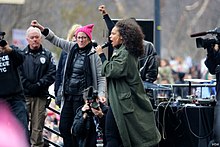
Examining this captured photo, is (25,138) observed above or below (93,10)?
below

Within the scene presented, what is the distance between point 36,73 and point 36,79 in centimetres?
10

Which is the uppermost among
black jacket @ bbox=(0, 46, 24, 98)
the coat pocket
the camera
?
the camera

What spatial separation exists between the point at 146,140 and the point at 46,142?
10.7ft

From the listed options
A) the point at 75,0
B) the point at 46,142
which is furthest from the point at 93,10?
the point at 46,142

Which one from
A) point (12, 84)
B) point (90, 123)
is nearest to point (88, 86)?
point (90, 123)

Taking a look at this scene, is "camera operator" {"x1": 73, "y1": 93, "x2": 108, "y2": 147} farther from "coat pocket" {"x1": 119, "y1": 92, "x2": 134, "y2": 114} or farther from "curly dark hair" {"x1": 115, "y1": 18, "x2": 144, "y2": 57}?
"curly dark hair" {"x1": 115, "y1": 18, "x2": 144, "y2": 57}

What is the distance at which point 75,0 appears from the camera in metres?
30.2

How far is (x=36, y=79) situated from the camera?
13.4 m

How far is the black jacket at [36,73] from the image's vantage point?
13.3 meters

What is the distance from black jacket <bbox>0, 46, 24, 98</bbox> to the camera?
12.4m

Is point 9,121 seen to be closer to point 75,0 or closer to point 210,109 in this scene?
point 210,109

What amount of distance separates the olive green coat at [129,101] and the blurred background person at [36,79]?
236 cm

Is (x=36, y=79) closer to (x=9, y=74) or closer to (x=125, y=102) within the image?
(x=9, y=74)

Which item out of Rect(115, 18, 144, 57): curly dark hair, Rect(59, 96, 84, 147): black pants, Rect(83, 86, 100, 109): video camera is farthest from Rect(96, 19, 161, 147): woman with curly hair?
Rect(59, 96, 84, 147): black pants
